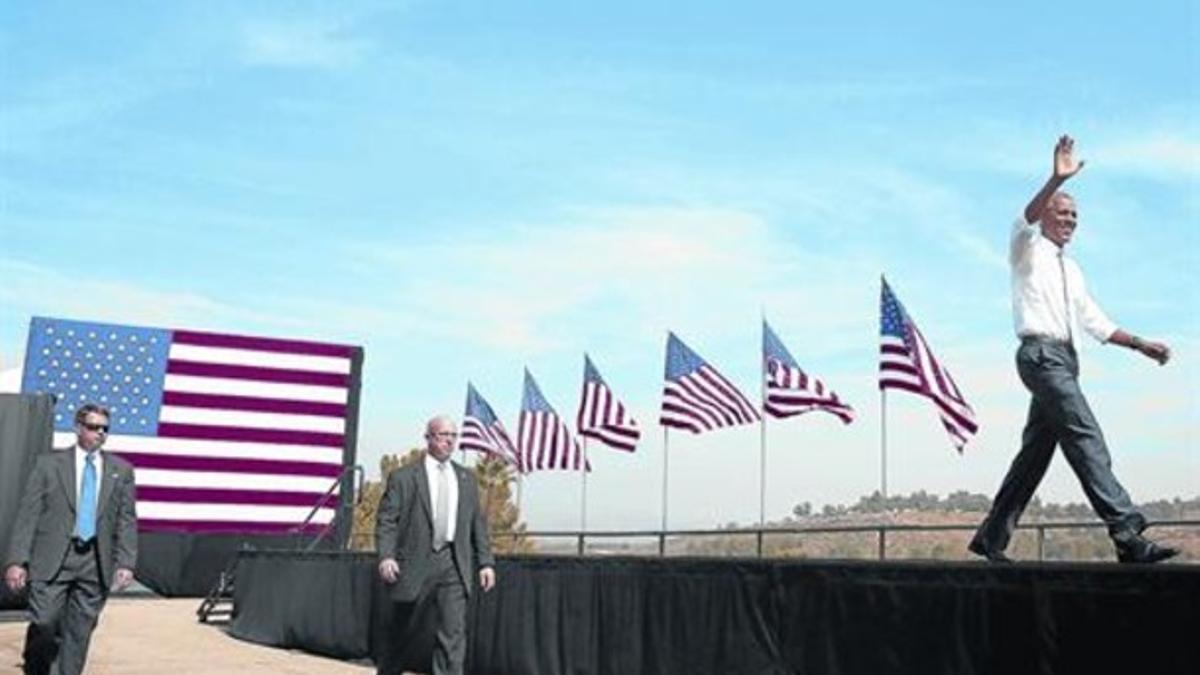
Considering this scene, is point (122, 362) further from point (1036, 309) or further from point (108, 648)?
point (1036, 309)

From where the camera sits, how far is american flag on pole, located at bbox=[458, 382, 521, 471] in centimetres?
3122

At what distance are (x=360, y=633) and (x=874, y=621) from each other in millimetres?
6288

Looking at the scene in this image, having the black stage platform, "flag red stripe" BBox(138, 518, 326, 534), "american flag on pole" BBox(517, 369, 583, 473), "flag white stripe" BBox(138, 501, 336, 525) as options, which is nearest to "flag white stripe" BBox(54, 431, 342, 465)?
"flag white stripe" BBox(138, 501, 336, 525)

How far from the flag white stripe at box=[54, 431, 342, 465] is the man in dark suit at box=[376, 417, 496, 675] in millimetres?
18007

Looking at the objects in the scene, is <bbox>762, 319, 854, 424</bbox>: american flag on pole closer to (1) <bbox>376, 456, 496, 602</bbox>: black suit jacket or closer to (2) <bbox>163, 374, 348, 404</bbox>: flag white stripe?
(2) <bbox>163, 374, 348, 404</bbox>: flag white stripe

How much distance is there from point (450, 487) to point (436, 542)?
0.32 metres

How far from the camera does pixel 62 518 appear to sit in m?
6.98

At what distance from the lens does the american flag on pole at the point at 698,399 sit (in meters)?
22.7

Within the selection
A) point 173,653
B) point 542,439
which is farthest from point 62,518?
point 542,439

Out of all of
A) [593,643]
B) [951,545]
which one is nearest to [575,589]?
[593,643]

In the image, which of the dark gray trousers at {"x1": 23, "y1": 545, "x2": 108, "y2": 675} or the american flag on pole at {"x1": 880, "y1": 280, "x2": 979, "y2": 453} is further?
the american flag on pole at {"x1": 880, "y1": 280, "x2": 979, "y2": 453}

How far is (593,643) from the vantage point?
329 inches

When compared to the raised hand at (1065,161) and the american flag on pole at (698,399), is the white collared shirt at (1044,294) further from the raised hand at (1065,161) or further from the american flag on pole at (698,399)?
the american flag on pole at (698,399)

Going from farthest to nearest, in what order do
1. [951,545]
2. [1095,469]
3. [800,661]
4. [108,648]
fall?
[951,545], [108,648], [800,661], [1095,469]
